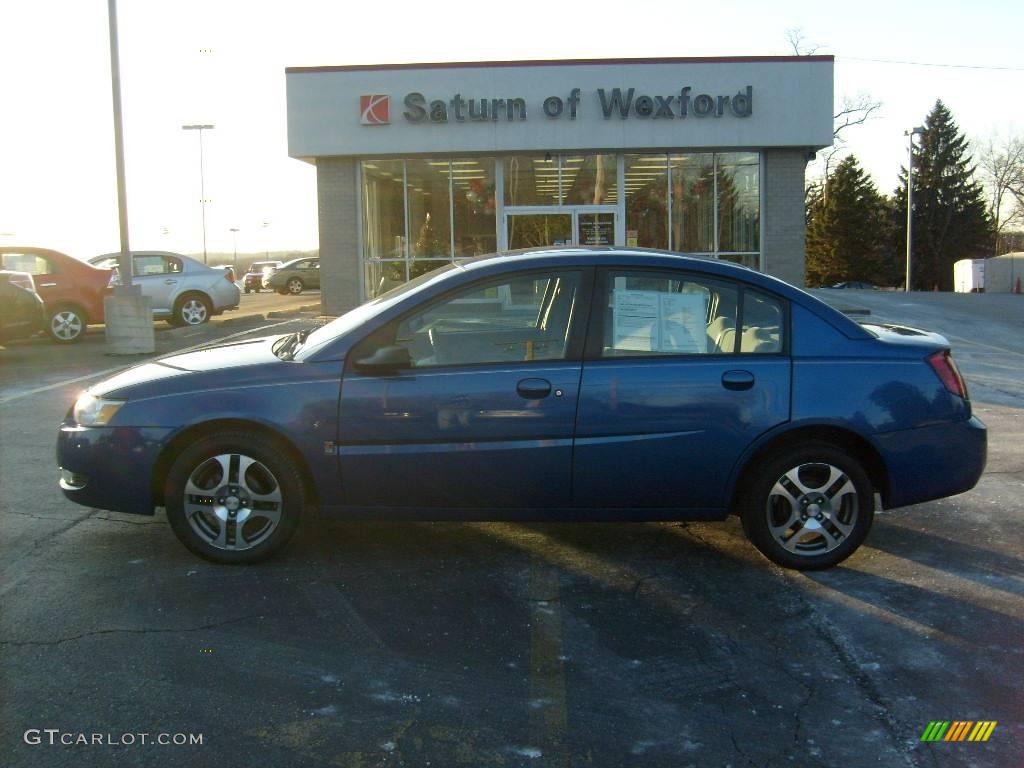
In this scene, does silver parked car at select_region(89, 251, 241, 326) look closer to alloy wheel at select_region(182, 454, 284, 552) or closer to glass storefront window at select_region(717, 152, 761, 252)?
glass storefront window at select_region(717, 152, 761, 252)

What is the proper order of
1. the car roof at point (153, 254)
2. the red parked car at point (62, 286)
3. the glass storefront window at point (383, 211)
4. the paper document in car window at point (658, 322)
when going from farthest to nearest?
the glass storefront window at point (383, 211), the car roof at point (153, 254), the red parked car at point (62, 286), the paper document in car window at point (658, 322)

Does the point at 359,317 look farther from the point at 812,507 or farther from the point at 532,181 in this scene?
the point at 532,181

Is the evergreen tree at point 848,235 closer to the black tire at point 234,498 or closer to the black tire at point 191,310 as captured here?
the black tire at point 191,310

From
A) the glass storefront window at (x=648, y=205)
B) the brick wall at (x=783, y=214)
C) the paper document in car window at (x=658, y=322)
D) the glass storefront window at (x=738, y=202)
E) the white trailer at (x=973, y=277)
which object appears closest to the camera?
the paper document in car window at (x=658, y=322)

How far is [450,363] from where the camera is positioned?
17.0 ft

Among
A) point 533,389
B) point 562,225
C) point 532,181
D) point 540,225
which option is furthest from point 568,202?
point 533,389

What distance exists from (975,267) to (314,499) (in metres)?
50.0

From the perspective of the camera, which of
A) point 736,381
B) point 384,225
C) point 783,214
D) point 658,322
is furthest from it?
point 384,225

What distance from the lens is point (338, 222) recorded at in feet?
70.9

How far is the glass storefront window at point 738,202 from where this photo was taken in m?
21.6

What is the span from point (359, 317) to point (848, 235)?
64.3m

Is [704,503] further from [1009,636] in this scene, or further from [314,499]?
[314,499]

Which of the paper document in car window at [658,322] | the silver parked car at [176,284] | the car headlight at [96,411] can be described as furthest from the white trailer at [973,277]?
the car headlight at [96,411]

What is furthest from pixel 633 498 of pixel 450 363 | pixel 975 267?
pixel 975 267
